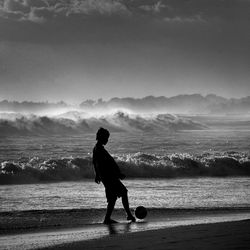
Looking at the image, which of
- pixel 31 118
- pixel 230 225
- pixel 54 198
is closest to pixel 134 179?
pixel 54 198

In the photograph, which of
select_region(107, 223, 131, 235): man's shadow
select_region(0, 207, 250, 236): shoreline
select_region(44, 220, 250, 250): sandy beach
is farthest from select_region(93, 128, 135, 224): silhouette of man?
select_region(44, 220, 250, 250): sandy beach

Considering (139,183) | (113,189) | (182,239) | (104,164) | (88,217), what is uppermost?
(104,164)

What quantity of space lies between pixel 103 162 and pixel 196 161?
45.8ft

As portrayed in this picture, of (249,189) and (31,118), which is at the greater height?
(31,118)

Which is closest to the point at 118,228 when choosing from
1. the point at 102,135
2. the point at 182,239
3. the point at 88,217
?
the point at 102,135

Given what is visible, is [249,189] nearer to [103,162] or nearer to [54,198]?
[54,198]

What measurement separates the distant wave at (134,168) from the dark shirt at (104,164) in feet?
29.8

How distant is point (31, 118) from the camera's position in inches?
2208

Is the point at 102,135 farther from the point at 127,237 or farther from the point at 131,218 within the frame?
the point at 127,237

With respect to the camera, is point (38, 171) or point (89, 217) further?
point (38, 171)

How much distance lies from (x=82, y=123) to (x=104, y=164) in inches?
1956

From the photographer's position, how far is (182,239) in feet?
22.9

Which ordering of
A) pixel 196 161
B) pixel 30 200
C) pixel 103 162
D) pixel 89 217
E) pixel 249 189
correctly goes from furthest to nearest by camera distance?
pixel 196 161 → pixel 249 189 → pixel 30 200 → pixel 89 217 → pixel 103 162

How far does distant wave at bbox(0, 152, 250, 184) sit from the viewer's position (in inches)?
779
